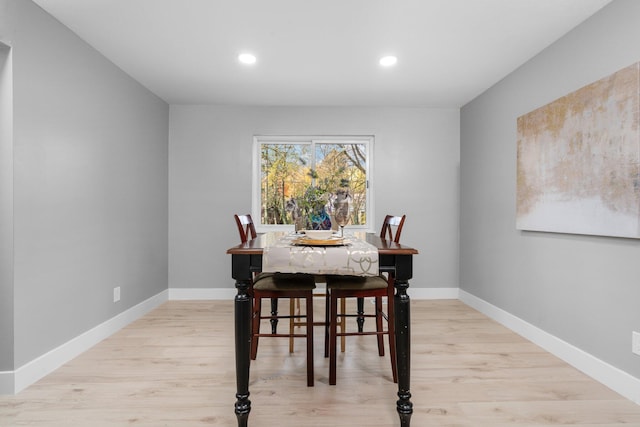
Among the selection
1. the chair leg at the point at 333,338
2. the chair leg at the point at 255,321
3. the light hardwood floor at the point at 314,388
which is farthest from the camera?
the chair leg at the point at 255,321

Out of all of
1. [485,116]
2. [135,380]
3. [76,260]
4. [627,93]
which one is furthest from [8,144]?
[485,116]

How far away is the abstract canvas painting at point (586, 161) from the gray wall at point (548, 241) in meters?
0.09

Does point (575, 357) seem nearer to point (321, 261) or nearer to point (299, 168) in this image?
point (321, 261)

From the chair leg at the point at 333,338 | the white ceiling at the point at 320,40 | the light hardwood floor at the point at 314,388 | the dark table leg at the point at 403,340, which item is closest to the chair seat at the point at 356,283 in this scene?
the chair leg at the point at 333,338

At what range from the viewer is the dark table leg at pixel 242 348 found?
172cm

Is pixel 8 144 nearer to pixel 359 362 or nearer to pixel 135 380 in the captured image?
pixel 135 380

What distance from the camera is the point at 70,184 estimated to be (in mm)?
2633

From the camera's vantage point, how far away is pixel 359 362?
8.38 ft

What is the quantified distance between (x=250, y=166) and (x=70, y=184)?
2055 mm

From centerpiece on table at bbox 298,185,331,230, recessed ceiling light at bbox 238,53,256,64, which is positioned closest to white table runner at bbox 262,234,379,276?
centerpiece on table at bbox 298,185,331,230

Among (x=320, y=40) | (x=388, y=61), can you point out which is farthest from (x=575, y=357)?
(x=320, y=40)

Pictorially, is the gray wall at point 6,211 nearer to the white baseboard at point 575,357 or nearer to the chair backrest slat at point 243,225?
the chair backrest slat at point 243,225

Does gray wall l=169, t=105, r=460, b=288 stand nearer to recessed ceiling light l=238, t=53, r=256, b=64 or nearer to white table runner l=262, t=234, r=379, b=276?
recessed ceiling light l=238, t=53, r=256, b=64

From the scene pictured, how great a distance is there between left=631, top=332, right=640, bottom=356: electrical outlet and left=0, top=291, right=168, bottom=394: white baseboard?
3421mm
